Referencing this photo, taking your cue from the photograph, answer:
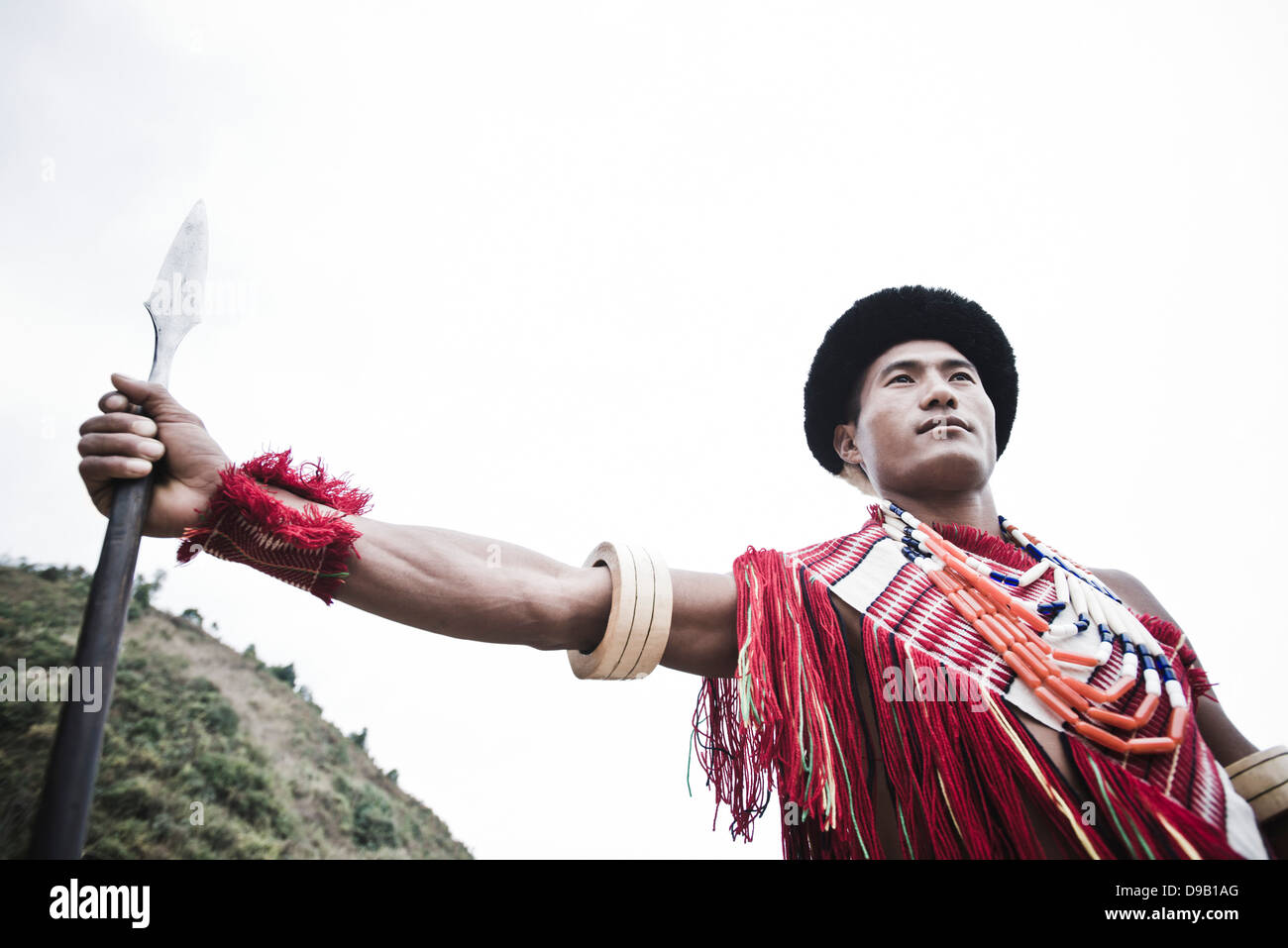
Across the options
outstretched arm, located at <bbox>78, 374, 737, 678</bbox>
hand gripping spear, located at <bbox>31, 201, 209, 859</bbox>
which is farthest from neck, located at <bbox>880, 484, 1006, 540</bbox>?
hand gripping spear, located at <bbox>31, 201, 209, 859</bbox>

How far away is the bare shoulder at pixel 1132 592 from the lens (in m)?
2.52

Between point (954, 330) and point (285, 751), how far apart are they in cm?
483

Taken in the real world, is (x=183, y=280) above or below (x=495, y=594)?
above

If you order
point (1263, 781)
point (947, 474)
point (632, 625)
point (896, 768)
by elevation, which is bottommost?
point (1263, 781)

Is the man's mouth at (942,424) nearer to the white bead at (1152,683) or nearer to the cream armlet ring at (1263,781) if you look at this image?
the white bead at (1152,683)

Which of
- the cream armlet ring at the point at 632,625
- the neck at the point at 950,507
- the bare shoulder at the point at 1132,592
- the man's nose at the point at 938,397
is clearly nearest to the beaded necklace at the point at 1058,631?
the neck at the point at 950,507

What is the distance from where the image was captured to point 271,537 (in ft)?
4.89

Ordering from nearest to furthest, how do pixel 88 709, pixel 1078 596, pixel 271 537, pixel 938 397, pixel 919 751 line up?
pixel 88 709 < pixel 271 537 < pixel 919 751 < pixel 1078 596 < pixel 938 397

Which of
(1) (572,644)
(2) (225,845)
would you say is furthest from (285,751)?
(1) (572,644)

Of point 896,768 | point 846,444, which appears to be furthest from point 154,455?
point 846,444

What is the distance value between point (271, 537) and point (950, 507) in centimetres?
203

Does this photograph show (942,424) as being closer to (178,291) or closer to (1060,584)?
(1060,584)
